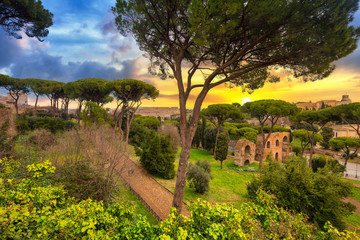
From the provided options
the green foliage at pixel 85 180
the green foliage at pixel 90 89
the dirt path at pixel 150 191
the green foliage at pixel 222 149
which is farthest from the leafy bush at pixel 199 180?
the green foliage at pixel 90 89

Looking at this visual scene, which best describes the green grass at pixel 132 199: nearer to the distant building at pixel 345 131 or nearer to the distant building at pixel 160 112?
the distant building at pixel 345 131

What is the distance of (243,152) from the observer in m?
17.1

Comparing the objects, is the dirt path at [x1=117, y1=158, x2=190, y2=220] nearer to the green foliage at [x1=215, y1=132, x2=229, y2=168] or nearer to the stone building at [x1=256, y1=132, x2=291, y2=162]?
the green foliage at [x1=215, y1=132, x2=229, y2=168]

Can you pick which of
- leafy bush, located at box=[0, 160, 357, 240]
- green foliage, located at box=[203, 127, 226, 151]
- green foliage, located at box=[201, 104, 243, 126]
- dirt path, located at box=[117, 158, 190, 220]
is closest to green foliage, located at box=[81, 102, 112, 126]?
dirt path, located at box=[117, 158, 190, 220]

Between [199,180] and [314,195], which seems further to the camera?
[199,180]

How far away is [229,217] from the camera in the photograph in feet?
8.72

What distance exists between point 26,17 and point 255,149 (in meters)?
24.9

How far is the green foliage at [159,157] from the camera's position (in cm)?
1179

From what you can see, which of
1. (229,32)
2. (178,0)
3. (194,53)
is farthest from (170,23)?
(229,32)

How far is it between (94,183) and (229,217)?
19.0 feet

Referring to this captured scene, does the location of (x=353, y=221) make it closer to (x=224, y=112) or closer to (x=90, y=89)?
(x=224, y=112)

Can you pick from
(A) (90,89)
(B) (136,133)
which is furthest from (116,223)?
(A) (90,89)

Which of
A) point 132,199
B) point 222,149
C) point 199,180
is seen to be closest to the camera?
point 132,199

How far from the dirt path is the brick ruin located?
10.9 metres
